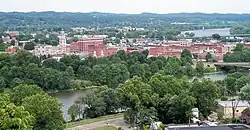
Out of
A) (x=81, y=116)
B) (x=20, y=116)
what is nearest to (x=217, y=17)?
(x=81, y=116)

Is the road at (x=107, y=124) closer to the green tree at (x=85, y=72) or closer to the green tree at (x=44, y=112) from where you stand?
the green tree at (x=44, y=112)

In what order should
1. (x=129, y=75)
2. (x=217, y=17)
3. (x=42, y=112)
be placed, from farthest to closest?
(x=217, y=17), (x=129, y=75), (x=42, y=112)

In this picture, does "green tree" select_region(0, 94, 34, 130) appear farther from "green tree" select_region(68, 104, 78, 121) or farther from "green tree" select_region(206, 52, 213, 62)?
"green tree" select_region(206, 52, 213, 62)

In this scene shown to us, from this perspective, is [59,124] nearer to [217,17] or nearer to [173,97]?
[173,97]

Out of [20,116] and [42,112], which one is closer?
[20,116]

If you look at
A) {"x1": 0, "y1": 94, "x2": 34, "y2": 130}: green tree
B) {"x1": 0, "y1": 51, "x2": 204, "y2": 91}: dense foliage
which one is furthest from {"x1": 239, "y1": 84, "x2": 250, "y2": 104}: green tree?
{"x1": 0, "y1": 94, "x2": 34, "y2": 130}: green tree

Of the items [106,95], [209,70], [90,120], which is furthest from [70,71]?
[90,120]

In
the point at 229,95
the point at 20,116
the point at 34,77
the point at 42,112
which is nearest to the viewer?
the point at 20,116
